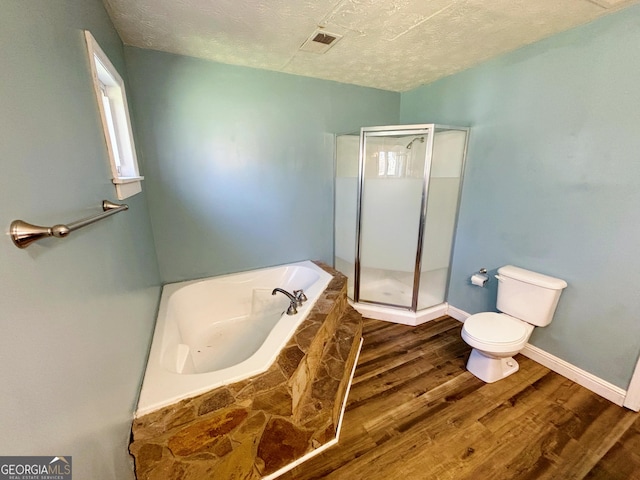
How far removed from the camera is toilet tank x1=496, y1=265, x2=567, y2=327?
1734mm

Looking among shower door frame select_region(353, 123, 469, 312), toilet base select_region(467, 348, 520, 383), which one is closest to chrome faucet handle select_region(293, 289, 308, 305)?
shower door frame select_region(353, 123, 469, 312)

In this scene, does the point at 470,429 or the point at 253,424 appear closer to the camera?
Answer: the point at 253,424

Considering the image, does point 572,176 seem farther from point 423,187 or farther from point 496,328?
point 496,328

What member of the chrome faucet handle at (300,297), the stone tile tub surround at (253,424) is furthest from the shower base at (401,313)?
the stone tile tub surround at (253,424)

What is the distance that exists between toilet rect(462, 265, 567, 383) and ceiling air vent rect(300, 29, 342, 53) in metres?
2.05

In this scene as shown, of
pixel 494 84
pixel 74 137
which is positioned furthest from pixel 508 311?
pixel 74 137

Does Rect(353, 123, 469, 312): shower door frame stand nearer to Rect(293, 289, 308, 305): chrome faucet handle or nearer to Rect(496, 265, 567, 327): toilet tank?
Rect(496, 265, 567, 327): toilet tank

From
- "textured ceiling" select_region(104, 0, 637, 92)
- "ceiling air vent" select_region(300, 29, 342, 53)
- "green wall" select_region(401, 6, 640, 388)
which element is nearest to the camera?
"textured ceiling" select_region(104, 0, 637, 92)

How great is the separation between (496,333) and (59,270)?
7.33 ft

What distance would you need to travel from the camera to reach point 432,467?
4.23 ft

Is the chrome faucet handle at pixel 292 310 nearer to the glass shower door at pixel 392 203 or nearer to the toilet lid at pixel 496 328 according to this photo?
the glass shower door at pixel 392 203

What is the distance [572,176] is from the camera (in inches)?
64.7

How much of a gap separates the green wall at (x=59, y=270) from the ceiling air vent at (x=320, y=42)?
3.70 ft

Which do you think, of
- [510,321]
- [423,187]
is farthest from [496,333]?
[423,187]
